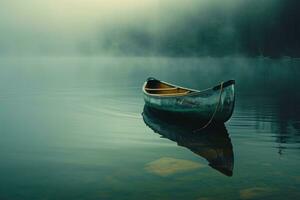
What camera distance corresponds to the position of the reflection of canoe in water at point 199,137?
1784 cm

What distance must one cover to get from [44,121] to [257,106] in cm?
2012

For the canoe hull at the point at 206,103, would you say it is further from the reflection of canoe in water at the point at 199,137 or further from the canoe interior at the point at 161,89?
the canoe interior at the point at 161,89

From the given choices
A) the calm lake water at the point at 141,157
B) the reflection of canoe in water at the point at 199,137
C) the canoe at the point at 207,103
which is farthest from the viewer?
the canoe at the point at 207,103

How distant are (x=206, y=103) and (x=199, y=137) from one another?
2.28 meters

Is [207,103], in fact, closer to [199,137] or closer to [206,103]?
[206,103]

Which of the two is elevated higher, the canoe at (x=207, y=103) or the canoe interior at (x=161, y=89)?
the canoe at (x=207, y=103)

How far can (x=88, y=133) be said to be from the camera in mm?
25016

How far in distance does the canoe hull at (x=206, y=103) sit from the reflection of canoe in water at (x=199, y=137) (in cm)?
89

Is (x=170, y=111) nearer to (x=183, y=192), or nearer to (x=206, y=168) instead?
(x=206, y=168)

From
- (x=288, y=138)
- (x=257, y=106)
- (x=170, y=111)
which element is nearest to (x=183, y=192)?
(x=288, y=138)

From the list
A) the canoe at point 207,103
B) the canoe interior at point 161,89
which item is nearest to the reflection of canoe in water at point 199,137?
the canoe at point 207,103

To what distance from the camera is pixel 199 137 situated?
22578mm

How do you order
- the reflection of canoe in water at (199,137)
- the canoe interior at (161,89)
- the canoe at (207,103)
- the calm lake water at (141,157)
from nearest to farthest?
the calm lake water at (141,157) → the reflection of canoe in water at (199,137) → the canoe at (207,103) → the canoe interior at (161,89)

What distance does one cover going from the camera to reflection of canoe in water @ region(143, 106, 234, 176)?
17.8 m
